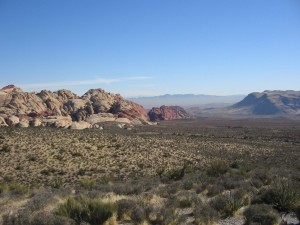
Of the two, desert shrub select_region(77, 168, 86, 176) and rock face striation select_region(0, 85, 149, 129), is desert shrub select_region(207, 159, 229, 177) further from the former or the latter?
rock face striation select_region(0, 85, 149, 129)

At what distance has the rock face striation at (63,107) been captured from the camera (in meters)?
83.2

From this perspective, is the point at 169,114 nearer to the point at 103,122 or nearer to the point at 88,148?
the point at 103,122

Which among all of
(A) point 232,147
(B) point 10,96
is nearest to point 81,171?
(A) point 232,147

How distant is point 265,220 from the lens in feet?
35.1

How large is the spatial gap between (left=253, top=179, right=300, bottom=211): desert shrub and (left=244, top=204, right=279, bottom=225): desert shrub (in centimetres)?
148

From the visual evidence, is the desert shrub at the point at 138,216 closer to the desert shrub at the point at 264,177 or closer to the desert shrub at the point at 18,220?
the desert shrub at the point at 18,220

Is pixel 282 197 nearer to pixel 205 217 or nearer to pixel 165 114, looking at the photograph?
pixel 205 217

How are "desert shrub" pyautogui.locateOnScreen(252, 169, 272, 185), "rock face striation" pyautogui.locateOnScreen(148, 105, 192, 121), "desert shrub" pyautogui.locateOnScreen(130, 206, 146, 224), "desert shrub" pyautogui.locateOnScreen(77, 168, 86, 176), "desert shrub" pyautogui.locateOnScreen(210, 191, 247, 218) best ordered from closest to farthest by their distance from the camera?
"desert shrub" pyautogui.locateOnScreen(130, 206, 146, 224), "desert shrub" pyautogui.locateOnScreen(210, 191, 247, 218), "desert shrub" pyautogui.locateOnScreen(252, 169, 272, 185), "desert shrub" pyautogui.locateOnScreen(77, 168, 86, 176), "rock face striation" pyautogui.locateOnScreen(148, 105, 192, 121)

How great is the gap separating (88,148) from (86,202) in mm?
29242

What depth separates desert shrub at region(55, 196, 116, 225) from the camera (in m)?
10.9

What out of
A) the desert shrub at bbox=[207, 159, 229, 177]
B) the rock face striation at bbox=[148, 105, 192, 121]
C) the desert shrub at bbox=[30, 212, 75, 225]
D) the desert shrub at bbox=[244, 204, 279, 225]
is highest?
the desert shrub at bbox=[30, 212, 75, 225]

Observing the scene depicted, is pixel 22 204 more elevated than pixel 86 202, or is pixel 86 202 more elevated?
pixel 86 202

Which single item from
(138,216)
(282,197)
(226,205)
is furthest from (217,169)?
(138,216)

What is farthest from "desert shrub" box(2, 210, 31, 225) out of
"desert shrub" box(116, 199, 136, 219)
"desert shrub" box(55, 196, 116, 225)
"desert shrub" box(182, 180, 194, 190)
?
"desert shrub" box(182, 180, 194, 190)
